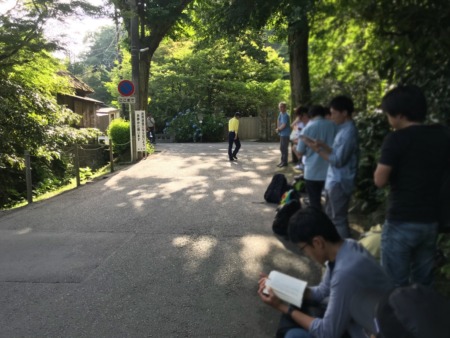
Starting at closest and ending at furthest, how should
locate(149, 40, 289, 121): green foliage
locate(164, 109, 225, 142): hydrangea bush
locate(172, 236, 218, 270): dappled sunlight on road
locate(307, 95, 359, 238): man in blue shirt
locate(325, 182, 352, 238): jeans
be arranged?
locate(307, 95, 359, 238): man in blue shirt < locate(325, 182, 352, 238): jeans < locate(172, 236, 218, 270): dappled sunlight on road < locate(164, 109, 225, 142): hydrangea bush < locate(149, 40, 289, 121): green foliage

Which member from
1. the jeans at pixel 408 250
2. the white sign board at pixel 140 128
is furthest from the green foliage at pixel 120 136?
the jeans at pixel 408 250

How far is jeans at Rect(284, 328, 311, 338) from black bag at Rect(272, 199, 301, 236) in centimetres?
352

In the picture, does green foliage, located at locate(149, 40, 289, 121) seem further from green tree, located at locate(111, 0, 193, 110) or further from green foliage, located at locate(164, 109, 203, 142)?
green tree, located at locate(111, 0, 193, 110)

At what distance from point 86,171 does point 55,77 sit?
3440mm

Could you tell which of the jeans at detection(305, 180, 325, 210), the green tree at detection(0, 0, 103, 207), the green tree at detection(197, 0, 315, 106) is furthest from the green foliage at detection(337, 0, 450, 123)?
the green tree at detection(0, 0, 103, 207)

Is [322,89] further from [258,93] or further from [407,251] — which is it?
[258,93]

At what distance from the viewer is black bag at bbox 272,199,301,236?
19.9ft

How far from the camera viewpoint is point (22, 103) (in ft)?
41.4

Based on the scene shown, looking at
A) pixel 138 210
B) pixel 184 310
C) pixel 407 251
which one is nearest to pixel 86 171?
pixel 138 210

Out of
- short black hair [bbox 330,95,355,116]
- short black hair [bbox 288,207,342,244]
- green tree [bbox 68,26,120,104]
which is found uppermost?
green tree [bbox 68,26,120,104]

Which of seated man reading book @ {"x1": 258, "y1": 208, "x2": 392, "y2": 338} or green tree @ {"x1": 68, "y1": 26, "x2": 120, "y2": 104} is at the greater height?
green tree @ {"x1": 68, "y1": 26, "x2": 120, "y2": 104}

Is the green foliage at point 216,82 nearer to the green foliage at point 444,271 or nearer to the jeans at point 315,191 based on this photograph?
the jeans at point 315,191

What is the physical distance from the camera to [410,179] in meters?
2.70

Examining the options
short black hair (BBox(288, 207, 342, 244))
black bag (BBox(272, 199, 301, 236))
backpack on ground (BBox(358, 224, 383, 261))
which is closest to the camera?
short black hair (BBox(288, 207, 342, 244))
